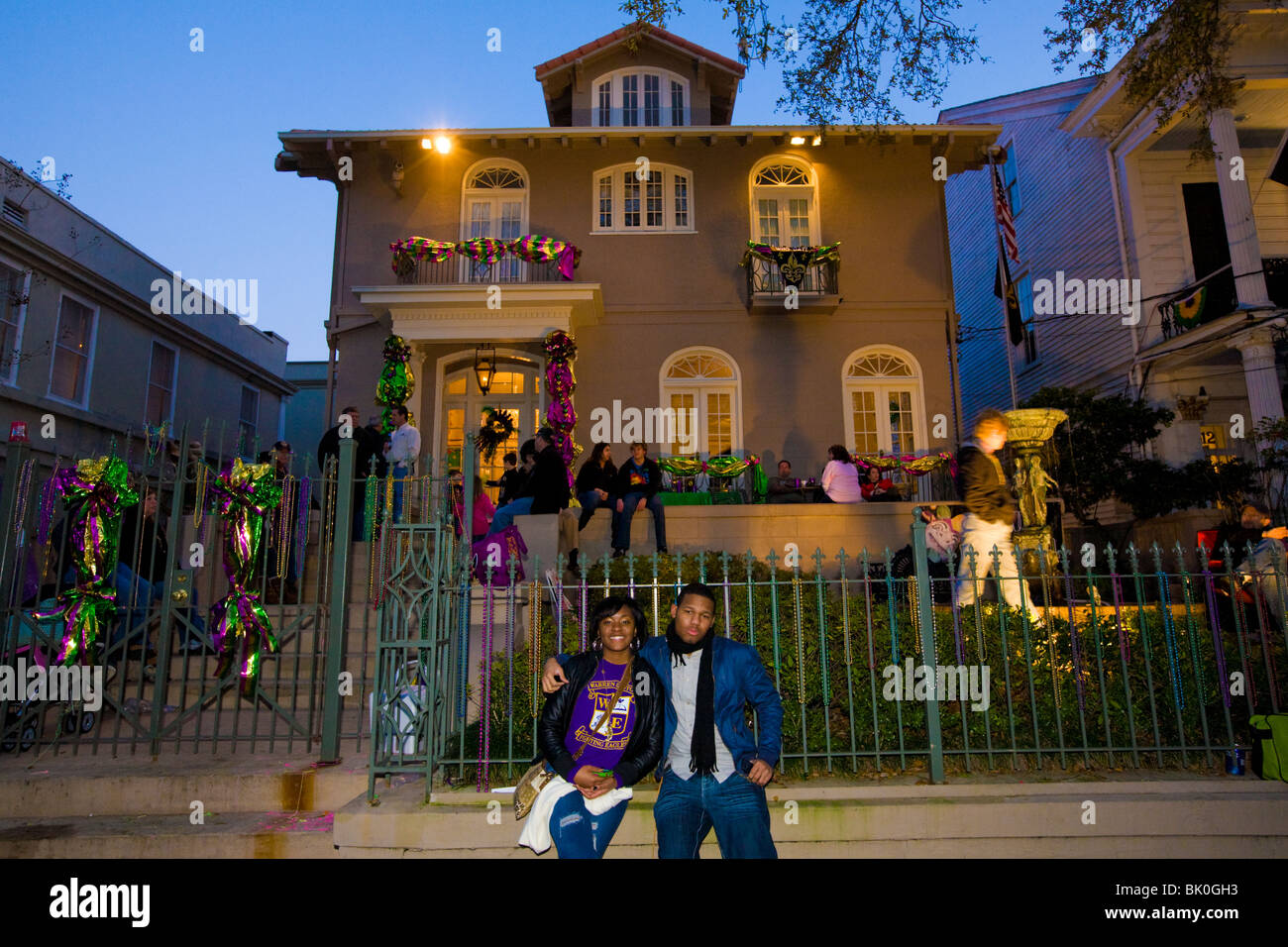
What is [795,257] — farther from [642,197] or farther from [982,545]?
[982,545]

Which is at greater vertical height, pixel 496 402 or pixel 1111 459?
pixel 496 402

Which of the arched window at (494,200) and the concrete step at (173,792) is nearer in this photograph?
the concrete step at (173,792)

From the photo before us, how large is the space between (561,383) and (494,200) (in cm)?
496

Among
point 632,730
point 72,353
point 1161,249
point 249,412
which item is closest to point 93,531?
point 632,730

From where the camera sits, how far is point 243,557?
724 centimetres

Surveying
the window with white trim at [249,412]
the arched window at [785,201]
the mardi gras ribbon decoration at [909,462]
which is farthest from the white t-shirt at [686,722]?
the window with white trim at [249,412]

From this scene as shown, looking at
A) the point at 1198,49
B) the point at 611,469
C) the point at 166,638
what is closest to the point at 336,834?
the point at 166,638

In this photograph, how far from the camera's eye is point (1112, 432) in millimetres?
14812

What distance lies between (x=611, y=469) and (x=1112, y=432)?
9.82 metres

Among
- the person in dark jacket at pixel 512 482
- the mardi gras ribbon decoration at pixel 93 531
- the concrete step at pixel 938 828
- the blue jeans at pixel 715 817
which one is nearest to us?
the blue jeans at pixel 715 817

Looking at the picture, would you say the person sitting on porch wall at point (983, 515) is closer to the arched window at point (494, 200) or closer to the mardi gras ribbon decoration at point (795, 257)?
the mardi gras ribbon decoration at point (795, 257)

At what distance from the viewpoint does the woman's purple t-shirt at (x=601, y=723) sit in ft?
12.9

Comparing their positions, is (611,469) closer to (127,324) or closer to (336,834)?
(336,834)
